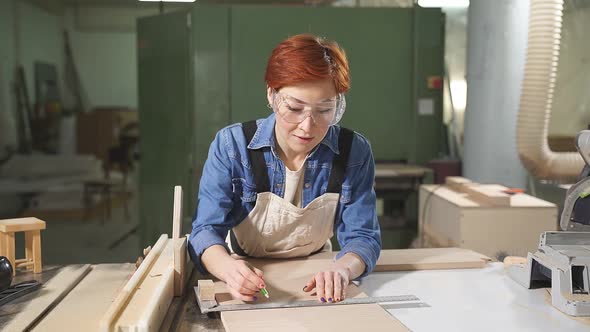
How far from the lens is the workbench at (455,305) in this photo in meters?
1.27

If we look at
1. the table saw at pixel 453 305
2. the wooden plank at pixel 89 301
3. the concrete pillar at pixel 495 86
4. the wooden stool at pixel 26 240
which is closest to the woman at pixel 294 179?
the table saw at pixel 453 305

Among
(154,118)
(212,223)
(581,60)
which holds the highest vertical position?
(581,60)

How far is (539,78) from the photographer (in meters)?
2.93

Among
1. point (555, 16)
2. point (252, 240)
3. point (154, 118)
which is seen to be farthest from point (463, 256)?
point (154, 118)

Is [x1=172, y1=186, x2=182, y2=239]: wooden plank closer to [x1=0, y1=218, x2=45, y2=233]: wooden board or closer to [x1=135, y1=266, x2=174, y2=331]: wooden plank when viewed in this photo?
[x1=135, y1=266, x2=174, y2=331]: wooden plank

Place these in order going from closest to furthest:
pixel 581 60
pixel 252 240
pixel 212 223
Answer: pixel 212 223 < pixel 252 240 < pixel 581 60

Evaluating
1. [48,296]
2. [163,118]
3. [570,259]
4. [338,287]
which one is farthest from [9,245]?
[163,118]

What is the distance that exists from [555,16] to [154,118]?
3083mm

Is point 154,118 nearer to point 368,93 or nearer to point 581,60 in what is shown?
point 368,93

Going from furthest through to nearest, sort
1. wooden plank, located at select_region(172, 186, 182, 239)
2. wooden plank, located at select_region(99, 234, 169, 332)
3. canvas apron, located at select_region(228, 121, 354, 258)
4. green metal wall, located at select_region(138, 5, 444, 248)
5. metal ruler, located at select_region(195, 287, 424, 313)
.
Result: green metal wall, located at select_region(138, 5, 444, 248) < canvas apron, located at select_region(228, 121, 354, 258) < wooden plank, located at select_region(172, 186, 182, 239) < metal ruler, located at select_region(195, 287, 424, 313) < wooden plank, located at select_region(99, 234, 169, 332)

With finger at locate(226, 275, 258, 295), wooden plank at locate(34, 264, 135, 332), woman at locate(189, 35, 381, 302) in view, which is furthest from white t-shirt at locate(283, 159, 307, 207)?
wooden plank at locate(34, 264, 135, 332)

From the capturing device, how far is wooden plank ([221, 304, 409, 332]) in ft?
3.93

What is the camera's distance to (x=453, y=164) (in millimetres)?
4199

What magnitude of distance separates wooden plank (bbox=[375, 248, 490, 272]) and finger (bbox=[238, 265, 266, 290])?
0.47m
